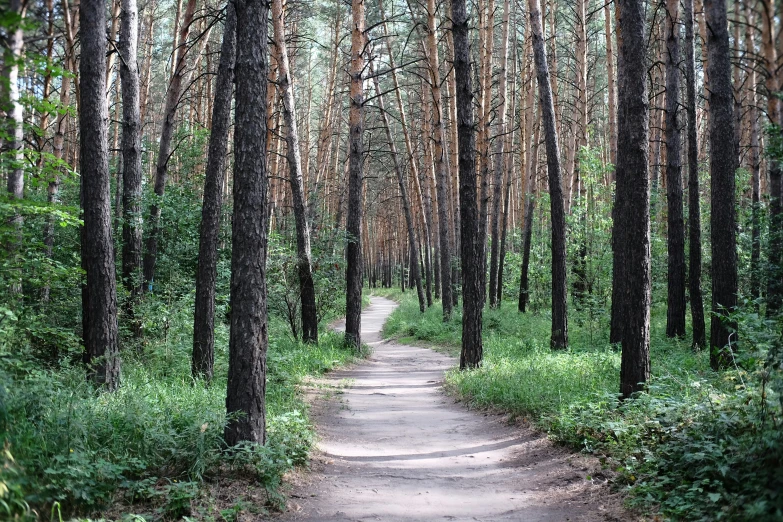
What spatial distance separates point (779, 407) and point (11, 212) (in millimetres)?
8037

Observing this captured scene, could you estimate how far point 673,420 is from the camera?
17.3 feet

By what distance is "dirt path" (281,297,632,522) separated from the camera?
480 cm

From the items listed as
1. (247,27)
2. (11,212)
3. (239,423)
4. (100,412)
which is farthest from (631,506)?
(11,212)

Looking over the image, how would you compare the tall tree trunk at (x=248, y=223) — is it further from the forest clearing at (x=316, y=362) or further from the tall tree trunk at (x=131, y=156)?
Answer: the tall tree trunk at (x=131, y=156)

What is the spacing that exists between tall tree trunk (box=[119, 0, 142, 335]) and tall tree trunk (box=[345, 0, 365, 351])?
496cm

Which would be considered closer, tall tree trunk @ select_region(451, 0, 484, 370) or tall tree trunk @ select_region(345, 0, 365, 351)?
tall tree trunk @ select_region(451, 0, 484, 370)

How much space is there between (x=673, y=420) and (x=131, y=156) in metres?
10.1

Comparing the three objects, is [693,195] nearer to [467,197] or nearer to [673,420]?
[467,197]

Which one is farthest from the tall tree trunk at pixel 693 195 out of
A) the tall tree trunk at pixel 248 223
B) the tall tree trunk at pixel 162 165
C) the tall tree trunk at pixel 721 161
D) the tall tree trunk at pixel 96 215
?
the tall tree trunk at pixel 96 215

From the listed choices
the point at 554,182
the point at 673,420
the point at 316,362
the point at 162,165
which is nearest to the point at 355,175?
the point at 162,165

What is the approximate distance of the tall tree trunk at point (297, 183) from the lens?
1327cm

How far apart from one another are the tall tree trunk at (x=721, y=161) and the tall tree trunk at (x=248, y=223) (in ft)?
24.6

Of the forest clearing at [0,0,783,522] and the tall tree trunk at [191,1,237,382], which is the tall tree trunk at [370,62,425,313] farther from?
the tall tree trunk at [191,1,237,382]

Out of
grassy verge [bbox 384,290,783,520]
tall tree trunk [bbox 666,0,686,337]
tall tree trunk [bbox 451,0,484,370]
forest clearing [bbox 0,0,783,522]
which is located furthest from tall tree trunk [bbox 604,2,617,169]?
grassy verge [bbox 384,290,783,520]
